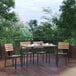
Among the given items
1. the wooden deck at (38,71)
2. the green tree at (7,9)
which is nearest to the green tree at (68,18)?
the green tree at (7,9)

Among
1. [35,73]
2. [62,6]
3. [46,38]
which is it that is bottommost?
[35,73]

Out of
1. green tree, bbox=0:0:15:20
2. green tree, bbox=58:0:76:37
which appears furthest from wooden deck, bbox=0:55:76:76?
green tree, bbox=58:0:76:37

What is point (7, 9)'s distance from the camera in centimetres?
1127

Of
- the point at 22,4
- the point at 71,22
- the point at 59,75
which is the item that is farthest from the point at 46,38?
the point at 59,75

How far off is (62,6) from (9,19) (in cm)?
299

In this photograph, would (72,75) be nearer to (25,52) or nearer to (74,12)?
(25,52)

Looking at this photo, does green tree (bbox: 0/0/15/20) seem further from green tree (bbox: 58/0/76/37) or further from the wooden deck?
the wooden deck

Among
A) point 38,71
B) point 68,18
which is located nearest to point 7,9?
point 68,18

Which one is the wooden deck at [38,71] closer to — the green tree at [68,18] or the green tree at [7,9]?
the green tree at [7,9]

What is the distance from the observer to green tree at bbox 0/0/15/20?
36.3ft

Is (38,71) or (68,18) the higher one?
(68,18)

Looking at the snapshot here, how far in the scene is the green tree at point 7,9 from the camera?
1107 centimetres

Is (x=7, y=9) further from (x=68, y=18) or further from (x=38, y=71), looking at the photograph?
(x=38, y=71)

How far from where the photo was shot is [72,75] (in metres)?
6.42
